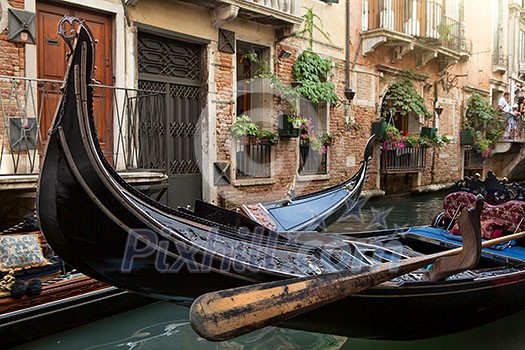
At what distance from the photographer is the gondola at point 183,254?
1.70 meters

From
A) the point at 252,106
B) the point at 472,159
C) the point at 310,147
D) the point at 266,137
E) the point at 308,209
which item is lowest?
the point at 308,209

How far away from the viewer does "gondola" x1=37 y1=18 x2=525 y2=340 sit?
5.56ft

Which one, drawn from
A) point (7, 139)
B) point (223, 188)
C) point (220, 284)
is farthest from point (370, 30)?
point (220, 284)

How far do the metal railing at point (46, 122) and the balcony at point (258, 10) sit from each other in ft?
3.85

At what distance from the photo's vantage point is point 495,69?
11.5 m

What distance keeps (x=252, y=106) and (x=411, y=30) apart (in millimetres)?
3792

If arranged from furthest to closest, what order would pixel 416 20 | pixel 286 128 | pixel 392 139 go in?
pixel 416 20, pixel 392 139, pixel 286 128

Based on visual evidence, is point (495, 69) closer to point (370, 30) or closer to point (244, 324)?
point (370, 30)

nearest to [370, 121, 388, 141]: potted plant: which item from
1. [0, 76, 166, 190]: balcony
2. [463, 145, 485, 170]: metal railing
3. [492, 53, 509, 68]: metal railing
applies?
[463, 145, 485, 170]: metal railing

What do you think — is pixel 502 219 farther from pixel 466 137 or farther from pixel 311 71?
pixel 466 137

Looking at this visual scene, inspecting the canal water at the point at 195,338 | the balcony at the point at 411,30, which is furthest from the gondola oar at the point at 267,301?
the balcony at the point at 411,30

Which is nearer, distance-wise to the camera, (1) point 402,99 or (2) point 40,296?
(2) point 40,296

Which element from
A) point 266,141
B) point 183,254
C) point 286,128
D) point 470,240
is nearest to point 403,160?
point 286,128

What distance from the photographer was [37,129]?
151 inches
